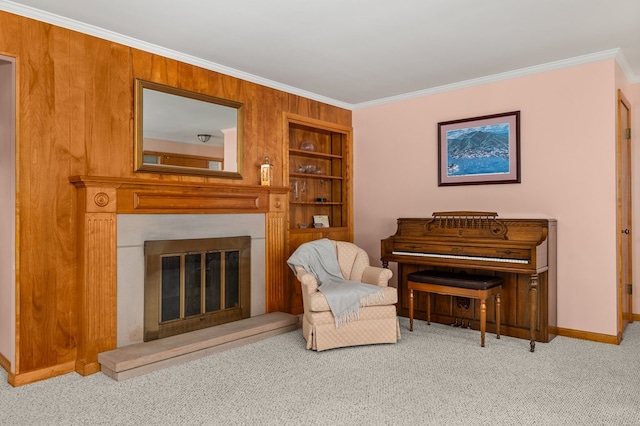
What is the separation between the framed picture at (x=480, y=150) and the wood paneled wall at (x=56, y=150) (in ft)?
9.58

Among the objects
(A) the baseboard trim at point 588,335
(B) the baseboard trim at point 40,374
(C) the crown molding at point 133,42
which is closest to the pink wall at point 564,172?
(A) the baseboard trim at point 588,335

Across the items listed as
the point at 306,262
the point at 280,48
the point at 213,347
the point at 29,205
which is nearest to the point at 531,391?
the point at 306,262

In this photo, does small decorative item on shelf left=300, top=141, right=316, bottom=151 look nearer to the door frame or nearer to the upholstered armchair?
the upholstered armchair

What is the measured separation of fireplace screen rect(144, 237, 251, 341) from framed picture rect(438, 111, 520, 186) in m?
2.23

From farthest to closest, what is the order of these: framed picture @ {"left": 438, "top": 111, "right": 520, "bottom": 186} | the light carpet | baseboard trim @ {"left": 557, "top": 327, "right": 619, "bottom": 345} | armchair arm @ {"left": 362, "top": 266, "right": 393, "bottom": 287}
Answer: framed picture @ {"left": 438, "top": 111, "right": 520, "bottom": 186}, armchair arm @ {"left": 362, "top": 266, "right": 393, "bottom": 287}, baseboard trim @ {"left": 557, "top": 327, "right": 619, "bottom": 345}, the light carpet

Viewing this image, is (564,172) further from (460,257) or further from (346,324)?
(346,324)

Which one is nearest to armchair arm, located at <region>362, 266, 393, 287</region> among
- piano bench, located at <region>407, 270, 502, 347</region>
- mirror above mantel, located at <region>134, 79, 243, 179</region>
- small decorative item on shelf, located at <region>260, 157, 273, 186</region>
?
piano bench, located at <region>407, 270, 502, 347</region>

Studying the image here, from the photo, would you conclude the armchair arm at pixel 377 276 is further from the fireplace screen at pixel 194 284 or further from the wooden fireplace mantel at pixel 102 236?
the wooden fireplace mantel at pixel 102 236

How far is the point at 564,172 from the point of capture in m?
4.09

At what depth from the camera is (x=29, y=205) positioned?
3078 millimetres

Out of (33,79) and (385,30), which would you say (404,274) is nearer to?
(385,30)

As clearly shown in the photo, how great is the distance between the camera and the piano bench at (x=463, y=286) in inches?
150

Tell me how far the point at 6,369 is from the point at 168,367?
1.12 metres

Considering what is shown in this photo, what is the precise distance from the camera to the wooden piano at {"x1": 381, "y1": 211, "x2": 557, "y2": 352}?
12.4 feet
